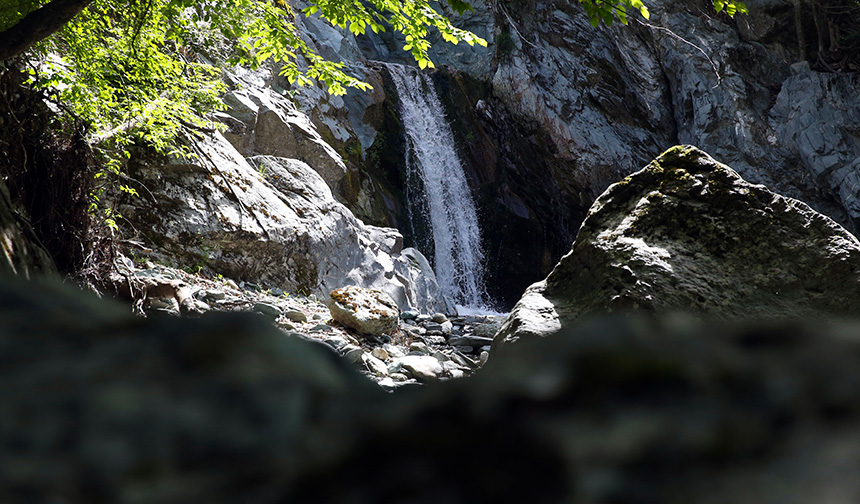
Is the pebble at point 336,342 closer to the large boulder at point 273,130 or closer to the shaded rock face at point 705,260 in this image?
the shaded rock face at point 705,260

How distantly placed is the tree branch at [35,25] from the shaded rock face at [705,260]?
4.24 m

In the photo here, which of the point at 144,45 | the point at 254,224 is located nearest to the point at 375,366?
the point at 254,224

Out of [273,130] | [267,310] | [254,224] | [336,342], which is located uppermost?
[273,130]

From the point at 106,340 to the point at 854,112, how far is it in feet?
80.0

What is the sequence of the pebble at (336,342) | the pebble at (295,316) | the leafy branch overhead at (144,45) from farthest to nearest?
the pebble at (295,316) < the pebble at (336,342) < the leafy branch overhead at (144,45)

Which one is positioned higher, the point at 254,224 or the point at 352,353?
the point at 254,224

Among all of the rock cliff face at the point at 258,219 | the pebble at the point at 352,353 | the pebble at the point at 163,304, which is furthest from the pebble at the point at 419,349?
the pebble at the point at 163,304

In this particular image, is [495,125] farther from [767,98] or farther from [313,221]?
[313,221]

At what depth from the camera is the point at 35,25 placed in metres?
3.52

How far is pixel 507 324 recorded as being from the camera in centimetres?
443

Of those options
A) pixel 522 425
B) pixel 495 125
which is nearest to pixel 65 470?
pixel 522 425

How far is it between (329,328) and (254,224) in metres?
2.90

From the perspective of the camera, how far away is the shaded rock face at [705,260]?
3.95 m

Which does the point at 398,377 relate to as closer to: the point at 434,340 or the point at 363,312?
the point at 363,312
